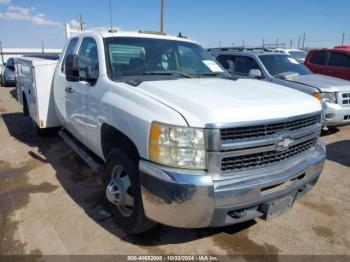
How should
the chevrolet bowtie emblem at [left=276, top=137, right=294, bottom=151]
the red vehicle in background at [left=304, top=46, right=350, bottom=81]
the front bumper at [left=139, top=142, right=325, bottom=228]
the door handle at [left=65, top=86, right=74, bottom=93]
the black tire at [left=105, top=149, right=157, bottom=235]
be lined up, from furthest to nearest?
the red vehicle in background at [left=304, top=46, right=350, bottom=81] < the door handle at [left=65, top=86, right=74, bottom=93] < the black tire at [left=105, top=149, right=157, bottom=235] < the chevrolet bowtie emblem at [left=276, top=137, right=294, bottom=151] < the front bumper at [left=139, top=142, right=325, bottom=228]

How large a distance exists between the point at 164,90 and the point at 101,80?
88cm

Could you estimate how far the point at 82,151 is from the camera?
4.17 meters

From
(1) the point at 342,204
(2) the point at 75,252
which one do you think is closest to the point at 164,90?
(2) the point at 75,252

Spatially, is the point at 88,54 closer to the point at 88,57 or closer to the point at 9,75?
the point at 88,57

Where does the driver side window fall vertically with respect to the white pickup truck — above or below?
above

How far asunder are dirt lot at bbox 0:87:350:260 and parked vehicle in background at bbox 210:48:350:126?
5.81ft

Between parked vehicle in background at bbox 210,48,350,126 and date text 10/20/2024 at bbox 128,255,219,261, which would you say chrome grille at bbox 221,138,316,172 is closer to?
date text 10/20/2024 at bbox 128,255,219,261

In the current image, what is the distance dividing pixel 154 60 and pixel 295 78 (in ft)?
14.2

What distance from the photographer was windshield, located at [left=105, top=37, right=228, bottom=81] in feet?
11.0

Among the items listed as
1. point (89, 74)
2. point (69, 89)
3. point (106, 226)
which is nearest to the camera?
point (106, 226)

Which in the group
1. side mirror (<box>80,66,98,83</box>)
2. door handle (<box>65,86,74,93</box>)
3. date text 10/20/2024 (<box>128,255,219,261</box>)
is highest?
side mirror (<box>80,66,98,83</box>)

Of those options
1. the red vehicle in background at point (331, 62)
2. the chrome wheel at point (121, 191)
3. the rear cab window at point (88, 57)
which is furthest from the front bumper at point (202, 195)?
the red vehicle in background at point (331, 62)

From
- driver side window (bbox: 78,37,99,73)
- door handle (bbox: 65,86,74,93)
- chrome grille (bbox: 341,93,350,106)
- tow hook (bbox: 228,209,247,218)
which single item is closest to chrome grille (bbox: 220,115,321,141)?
tow hook (bbox: 228,209,247,218)

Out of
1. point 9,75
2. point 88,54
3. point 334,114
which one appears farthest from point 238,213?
point 9,75
